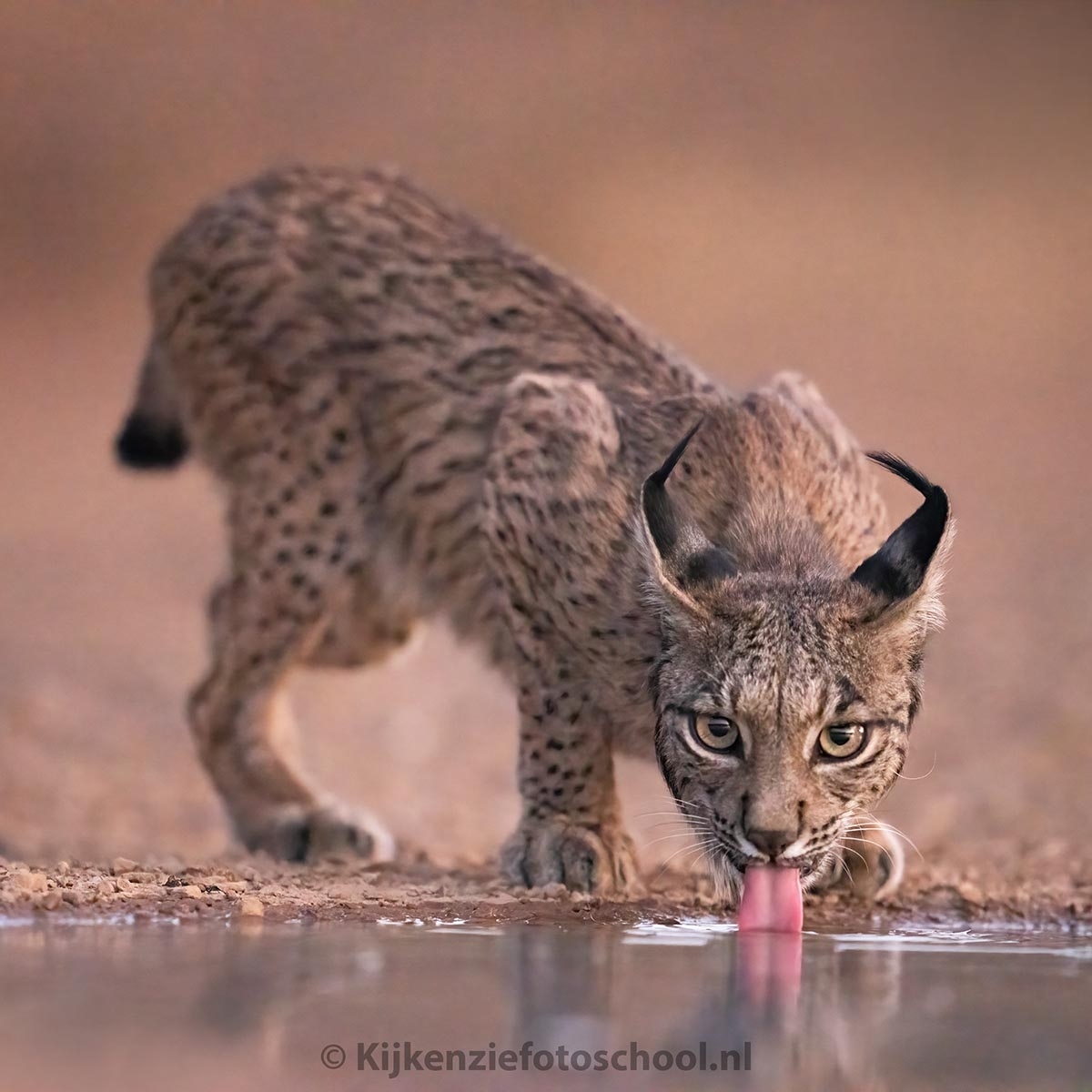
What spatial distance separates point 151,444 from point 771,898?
3.28 m

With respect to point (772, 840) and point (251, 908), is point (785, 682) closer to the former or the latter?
point (772, 840)

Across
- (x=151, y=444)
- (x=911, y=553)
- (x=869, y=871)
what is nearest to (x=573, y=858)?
(x=869, y=871)

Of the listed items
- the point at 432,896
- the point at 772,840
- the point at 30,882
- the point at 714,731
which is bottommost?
the point at 432,896

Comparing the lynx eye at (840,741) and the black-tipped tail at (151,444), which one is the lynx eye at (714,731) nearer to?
the lynx eye at (840,741)

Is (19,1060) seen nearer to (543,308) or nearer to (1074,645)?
(543,308)

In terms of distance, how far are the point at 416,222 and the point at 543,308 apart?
22.3 inches

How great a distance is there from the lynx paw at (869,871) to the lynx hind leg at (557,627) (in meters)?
0.51

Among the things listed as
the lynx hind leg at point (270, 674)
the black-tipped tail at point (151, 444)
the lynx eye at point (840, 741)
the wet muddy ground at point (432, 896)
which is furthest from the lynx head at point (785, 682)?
the black-tipped tail at point (151, 444)

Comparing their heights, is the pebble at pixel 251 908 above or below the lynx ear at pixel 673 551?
below

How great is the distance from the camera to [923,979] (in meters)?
3.93

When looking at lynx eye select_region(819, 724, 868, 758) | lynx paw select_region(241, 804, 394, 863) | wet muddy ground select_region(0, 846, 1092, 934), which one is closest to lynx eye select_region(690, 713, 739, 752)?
lynx eye select_region(819, 724, 868, 758)

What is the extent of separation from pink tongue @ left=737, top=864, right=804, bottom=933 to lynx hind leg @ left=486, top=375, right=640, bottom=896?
737 millimetres

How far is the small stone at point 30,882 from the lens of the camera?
448cm

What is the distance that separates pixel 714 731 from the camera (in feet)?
14.7
